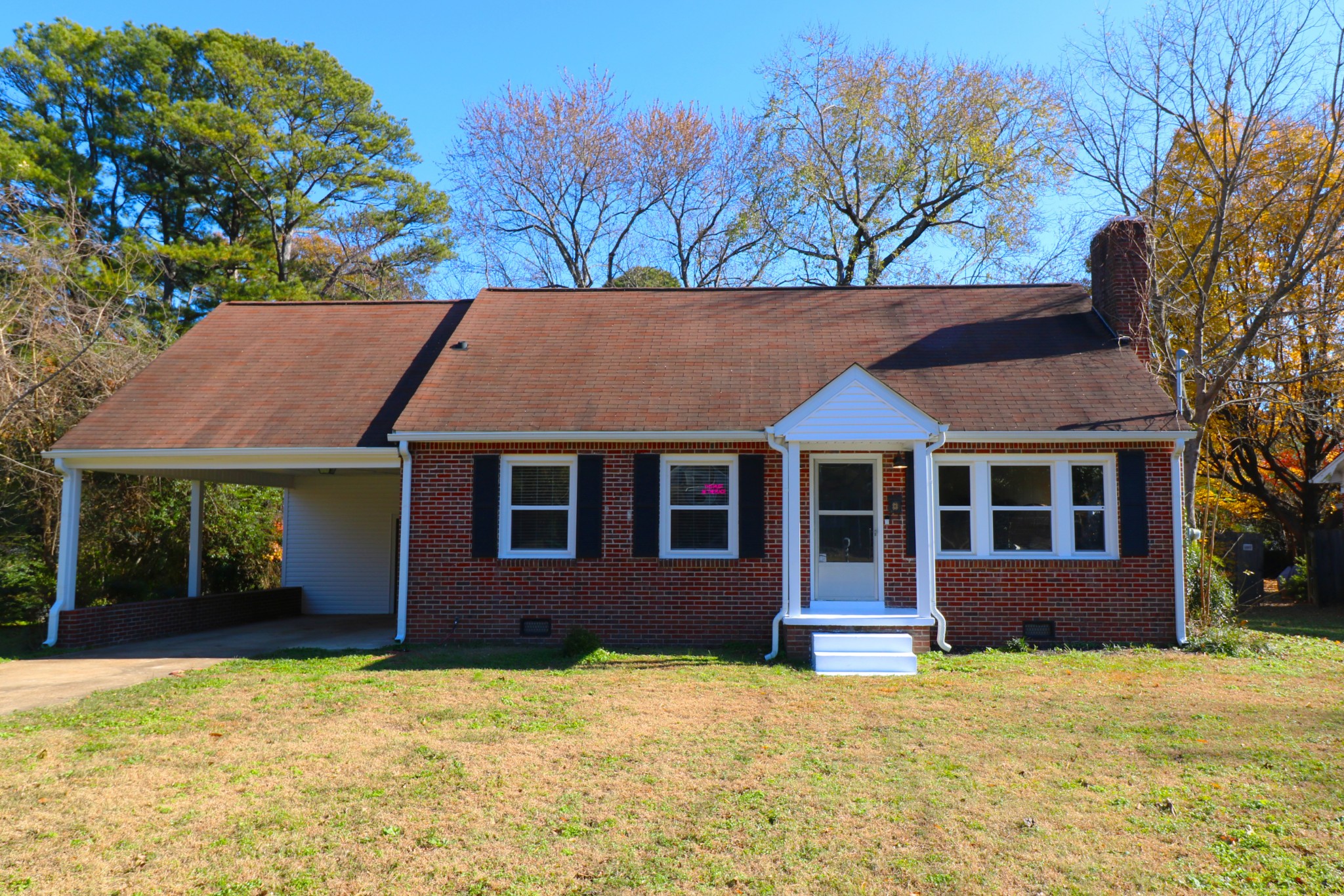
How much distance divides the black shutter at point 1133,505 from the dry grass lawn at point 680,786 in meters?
2.36

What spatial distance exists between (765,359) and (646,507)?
324cm

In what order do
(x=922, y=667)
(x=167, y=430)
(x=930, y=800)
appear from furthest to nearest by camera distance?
1. (x=167, y=430)
2. (x=922, y=667)
3. (x=930, y=800)

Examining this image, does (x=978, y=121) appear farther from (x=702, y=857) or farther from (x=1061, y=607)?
(x=702, y=857)

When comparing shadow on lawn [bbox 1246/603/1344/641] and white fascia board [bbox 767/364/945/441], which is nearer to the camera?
white fascia board [bbox 767/364/945/441]

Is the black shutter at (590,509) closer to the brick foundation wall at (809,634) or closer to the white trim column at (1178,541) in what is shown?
the brick foundation wall at (809,634)

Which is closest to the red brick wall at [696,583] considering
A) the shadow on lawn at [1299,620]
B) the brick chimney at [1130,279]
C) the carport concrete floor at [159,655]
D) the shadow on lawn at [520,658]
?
the shadow on lawn at [520,658]

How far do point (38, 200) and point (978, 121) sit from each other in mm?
23540

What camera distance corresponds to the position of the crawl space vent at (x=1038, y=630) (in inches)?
454

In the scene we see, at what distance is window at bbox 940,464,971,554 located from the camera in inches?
466

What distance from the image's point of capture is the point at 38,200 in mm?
19656

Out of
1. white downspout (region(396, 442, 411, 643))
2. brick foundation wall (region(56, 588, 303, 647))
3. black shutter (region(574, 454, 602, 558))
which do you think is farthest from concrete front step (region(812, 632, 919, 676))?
brick foundation wall (region(56, 588, 303, 647))

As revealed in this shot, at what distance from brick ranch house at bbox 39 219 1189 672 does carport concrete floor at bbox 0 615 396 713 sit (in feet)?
4.16

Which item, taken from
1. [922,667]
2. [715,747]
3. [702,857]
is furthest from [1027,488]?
[702,857]

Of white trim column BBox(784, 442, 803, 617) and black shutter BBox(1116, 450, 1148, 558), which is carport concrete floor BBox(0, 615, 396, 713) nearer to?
white trim column BBox(784, 442, 803, 617)
